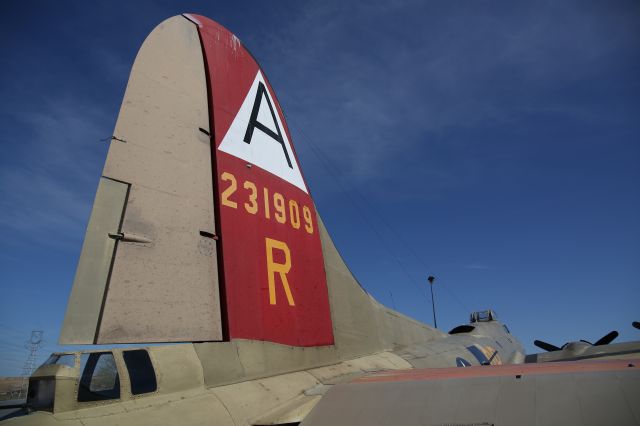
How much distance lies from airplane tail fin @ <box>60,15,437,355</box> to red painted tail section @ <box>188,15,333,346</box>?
2cm

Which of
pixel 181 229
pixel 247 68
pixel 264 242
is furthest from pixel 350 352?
pixel 247 68

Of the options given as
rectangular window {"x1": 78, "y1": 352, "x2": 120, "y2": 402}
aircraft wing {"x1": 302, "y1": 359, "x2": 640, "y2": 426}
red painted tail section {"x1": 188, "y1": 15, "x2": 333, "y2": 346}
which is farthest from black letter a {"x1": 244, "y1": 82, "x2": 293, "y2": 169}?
aircraft wing {"x1": 302, "y1": 359, "x2": 640, "y2": 426}

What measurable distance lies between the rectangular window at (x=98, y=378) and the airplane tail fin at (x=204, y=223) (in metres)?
0.17

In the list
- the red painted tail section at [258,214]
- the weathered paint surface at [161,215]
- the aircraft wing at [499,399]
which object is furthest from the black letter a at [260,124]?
the aircraft wing at [499,399]

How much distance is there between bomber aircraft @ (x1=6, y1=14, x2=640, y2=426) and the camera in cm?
317

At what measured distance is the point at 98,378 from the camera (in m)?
3.08

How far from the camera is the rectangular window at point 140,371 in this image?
127 inches

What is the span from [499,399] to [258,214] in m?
3.24

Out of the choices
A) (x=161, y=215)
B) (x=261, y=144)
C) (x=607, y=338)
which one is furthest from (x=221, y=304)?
(x=607, y=338)

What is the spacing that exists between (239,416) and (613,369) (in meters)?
3.27

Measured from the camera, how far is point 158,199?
4.01m

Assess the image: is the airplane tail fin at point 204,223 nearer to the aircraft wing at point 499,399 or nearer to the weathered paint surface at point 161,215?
the weathered paint surface at point 161,215

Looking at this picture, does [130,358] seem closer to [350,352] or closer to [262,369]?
[262,369]

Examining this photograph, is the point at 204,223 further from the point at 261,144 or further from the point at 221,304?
the point at 261,144
